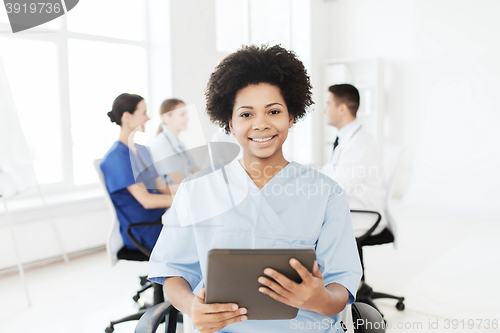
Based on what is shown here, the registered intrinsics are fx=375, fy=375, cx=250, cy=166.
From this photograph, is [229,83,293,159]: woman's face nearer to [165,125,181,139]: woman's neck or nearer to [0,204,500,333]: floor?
[165,125,181,139]: woman's neck

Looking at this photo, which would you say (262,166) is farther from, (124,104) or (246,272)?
(124,104)

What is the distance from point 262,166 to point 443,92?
4.52m

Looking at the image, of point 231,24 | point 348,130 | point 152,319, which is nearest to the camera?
point 152,319

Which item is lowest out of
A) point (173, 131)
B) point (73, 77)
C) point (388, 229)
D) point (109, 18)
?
point (388, 229)

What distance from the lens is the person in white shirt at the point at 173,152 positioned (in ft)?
3.39

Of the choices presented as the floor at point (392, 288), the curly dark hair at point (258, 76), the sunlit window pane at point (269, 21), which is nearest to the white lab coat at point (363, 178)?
the floor at point (392, 288)

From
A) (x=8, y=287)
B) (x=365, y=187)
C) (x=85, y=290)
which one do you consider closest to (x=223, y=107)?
(x=365, y=187)

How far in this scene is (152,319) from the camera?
1.02 metres

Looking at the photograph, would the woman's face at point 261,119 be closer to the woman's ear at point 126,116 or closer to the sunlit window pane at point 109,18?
the woman's ear at point 126,116

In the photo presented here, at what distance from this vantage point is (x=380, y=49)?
215 inches

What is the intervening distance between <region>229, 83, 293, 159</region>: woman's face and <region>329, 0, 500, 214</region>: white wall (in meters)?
4.42

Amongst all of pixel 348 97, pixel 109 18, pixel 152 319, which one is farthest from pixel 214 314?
pixel 109 18

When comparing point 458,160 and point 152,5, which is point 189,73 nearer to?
point 152,5

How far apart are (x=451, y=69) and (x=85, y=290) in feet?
15.7
